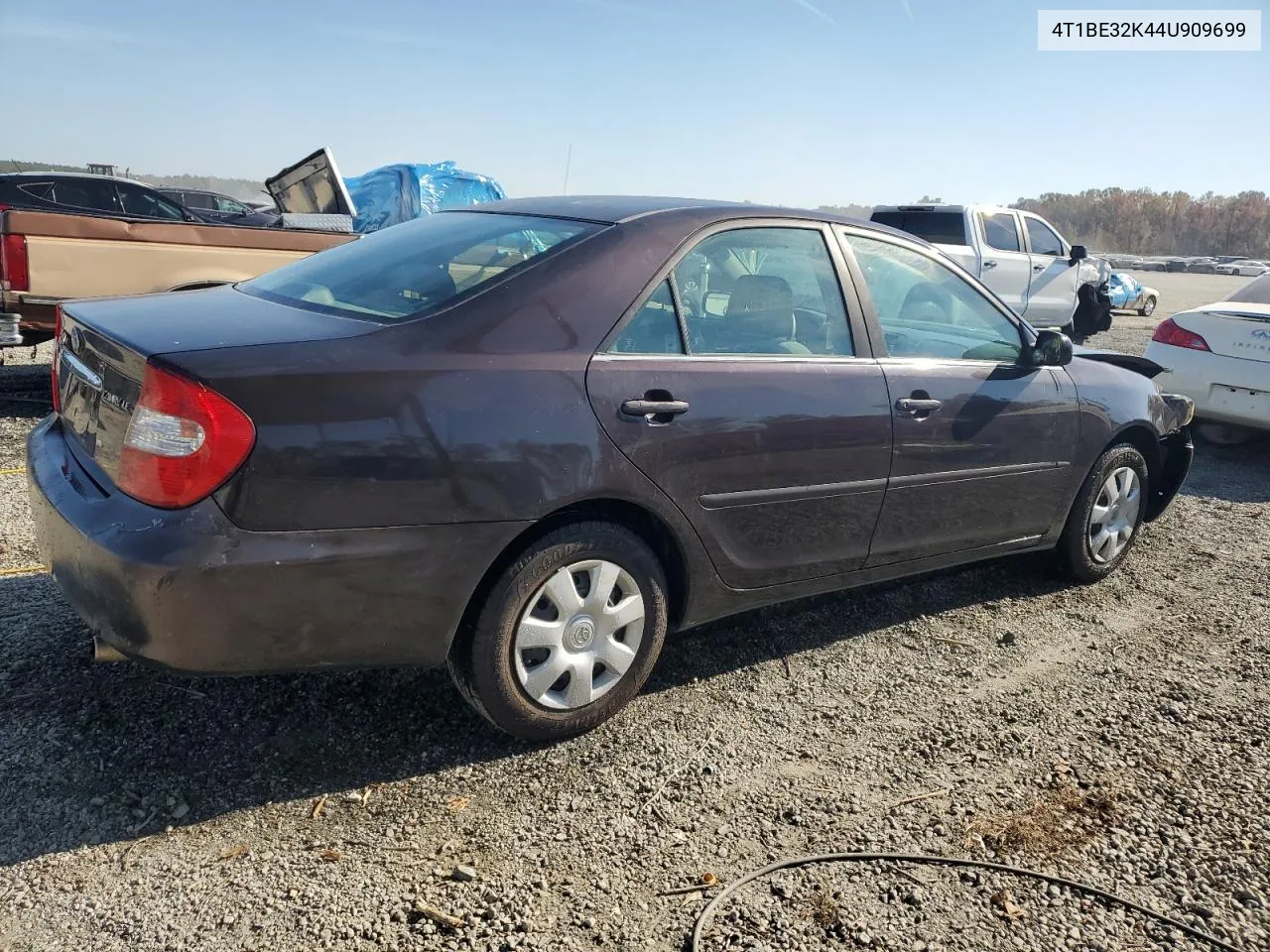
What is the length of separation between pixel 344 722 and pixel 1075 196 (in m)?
110

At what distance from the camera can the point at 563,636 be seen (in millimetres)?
2854

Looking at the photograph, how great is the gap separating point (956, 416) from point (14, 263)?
6144 millimetres

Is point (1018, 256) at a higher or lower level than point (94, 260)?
higher

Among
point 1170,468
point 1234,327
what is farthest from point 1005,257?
point 1170,468

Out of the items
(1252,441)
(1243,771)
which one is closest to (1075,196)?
(1252,441)

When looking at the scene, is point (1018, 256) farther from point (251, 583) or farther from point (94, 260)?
point (251, 583)

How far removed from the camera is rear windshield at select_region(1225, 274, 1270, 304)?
7.89 metres

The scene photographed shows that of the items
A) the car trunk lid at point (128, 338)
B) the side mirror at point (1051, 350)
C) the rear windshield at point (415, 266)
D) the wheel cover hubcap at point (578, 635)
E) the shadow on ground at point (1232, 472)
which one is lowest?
the shadow on ground at point (1232, 472)

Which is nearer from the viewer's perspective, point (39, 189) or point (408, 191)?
point (39, 189)

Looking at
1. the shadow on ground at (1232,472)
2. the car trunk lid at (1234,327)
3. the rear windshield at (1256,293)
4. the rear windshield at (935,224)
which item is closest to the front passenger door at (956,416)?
the shadow on ground at (1232,472)

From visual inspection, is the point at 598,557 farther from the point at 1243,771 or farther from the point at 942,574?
the point at 942,574

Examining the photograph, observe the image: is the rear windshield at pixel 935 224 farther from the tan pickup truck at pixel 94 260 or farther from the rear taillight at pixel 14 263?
the rear taillight at pixel 14 263

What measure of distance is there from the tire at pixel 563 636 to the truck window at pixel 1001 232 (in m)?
11.2

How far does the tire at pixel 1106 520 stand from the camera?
4.46m
